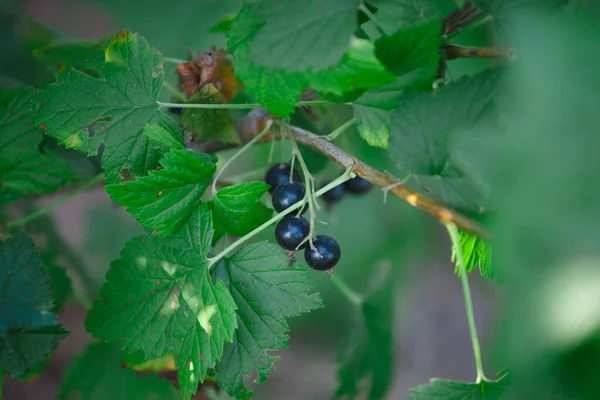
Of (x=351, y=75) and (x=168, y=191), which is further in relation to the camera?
(x=168, y=191)

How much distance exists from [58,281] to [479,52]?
1073mm

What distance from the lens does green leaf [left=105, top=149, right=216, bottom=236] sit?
80cm

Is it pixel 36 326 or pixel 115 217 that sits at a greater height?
pixel 36 326

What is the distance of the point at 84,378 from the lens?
4.54 ft

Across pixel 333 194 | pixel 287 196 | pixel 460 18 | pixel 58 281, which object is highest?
pixel 460 18

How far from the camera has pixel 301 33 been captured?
706mm

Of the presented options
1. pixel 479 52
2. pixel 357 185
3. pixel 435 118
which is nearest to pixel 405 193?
pixel 435 118

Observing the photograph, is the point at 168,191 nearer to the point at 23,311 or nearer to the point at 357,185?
the point at 23,311

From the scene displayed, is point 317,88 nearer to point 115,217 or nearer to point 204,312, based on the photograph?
point 204,312

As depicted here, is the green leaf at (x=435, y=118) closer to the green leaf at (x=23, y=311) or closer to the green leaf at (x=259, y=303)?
the green leaf at (x=259, y=303)

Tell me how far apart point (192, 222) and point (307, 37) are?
34 centimetres

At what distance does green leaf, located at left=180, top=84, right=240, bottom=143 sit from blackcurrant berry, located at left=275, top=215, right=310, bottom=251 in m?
0.22

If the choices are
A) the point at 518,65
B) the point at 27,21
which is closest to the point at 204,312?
the point at 518,65

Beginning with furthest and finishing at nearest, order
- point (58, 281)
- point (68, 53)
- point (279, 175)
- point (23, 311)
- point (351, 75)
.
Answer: point (58, 281) < point (68, 53) < point (279, 175) < point (23, 311) < point (351, 75)
